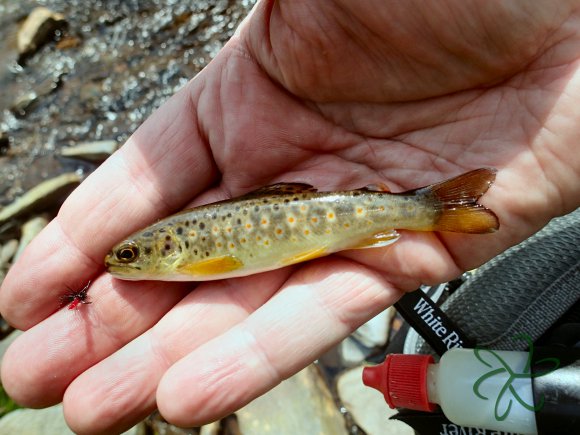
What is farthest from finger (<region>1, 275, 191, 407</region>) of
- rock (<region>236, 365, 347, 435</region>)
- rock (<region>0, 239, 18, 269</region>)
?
rock (<region>0, 239, 18, 269</region>)

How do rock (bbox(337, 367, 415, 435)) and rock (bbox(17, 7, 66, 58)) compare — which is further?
rock (bbox(17, 7, 66, 58))

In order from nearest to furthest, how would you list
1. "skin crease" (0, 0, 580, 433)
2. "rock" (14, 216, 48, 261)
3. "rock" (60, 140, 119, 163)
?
1. "skin crease" (0, 0, 580, 433)
2. "rock" (14, 216, 48, 261)
3. "rock" (60, 140, 119, 163)

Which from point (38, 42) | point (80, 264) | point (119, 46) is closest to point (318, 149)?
point (80, 264)

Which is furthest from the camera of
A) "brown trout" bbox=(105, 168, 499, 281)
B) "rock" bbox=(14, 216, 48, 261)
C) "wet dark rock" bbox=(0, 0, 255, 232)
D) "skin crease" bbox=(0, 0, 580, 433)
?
"wet dark rock" bbox=(0, 0, 255, 232)

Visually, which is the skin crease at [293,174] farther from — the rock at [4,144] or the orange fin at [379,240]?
the rock at [4,144]

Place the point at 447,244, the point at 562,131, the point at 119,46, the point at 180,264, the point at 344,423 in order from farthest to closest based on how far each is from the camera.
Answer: the point at 119,46 < the point at 344,423 < the point at 180,264 < the point at 447,244 < the point at 562,131

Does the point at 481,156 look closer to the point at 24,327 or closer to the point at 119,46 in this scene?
the point at 24,327

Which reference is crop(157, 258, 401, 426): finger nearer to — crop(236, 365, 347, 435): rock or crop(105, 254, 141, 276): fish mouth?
crop(105, 254, 141, 276): fish mouth
